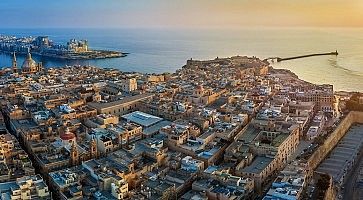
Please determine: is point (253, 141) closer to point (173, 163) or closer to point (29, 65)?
point (173, 163)


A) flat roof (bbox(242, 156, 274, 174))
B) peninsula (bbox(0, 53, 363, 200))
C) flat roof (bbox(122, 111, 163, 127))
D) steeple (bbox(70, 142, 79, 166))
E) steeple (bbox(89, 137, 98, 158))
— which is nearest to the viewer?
peninsula (bbox(0, 53, 363, 200))

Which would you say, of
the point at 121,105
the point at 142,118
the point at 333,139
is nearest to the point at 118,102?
the point at 121,105

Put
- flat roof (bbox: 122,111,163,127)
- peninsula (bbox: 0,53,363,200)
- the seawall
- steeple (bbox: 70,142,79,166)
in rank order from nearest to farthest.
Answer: peninsula (bbox: 0,53,363,200), steeple (bbox: 70,142,79,166), the seawall, flat roof (bbox: 122,111,163,127)

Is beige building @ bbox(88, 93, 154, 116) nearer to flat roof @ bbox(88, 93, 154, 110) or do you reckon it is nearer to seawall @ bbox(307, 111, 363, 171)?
flat roof @ bbox(88, 93, 154, 110)

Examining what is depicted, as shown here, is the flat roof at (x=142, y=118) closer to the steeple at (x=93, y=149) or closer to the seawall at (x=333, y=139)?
the steeple at (x=93, y=149)

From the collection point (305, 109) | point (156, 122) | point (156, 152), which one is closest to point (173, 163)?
point (156, 152)

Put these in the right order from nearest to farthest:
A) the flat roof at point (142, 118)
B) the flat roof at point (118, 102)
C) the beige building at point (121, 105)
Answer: the flat roof at point (142, 118)
the beige building at point (121, 105)
the flat roof at point (118, 102)

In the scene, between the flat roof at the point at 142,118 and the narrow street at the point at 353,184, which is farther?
the flat roof at the point at 142,118

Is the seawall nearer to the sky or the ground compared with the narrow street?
nearer to the sky

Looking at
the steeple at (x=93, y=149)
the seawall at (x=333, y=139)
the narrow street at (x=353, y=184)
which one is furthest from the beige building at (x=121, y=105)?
the narrow street at (x=353, y=184)

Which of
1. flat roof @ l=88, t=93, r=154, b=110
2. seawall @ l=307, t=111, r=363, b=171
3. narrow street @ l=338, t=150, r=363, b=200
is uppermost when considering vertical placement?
flat roof @ l=88, t=93, r=154, b=110

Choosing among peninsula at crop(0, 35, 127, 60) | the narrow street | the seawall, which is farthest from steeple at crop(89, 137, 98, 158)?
peninsula at crop(0, 35, 127, 60)
